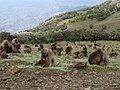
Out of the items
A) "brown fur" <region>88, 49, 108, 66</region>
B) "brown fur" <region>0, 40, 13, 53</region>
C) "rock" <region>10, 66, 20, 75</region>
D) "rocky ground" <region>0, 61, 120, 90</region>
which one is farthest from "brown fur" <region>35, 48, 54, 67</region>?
"brown fur" <region>0, 40, 13, 53</region>

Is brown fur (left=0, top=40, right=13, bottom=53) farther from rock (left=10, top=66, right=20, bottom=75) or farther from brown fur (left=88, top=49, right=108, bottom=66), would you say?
rock (left=10, top=66, right=20, bottom=75)

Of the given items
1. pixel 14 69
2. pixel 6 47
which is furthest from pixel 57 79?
pixel 6 47

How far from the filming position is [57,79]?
1681 centimetres

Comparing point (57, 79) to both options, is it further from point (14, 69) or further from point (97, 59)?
point (97, 59)

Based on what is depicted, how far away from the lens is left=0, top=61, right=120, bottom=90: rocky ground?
16.0 metres

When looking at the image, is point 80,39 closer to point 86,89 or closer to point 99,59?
point 99,59

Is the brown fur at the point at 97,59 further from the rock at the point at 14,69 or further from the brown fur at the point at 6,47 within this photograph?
the brown fur at the point at 6,47

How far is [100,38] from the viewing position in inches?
4225

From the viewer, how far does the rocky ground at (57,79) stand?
16.0 meters

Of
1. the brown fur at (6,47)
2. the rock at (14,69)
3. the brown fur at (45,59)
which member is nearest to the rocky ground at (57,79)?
the rock at (14,69)

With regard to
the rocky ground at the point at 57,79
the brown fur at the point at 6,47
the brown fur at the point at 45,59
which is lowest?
the rocky ground at the point at 57,79

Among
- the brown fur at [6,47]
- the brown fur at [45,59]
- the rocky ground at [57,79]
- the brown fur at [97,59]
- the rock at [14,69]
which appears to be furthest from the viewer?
the brown fur at [6,47]

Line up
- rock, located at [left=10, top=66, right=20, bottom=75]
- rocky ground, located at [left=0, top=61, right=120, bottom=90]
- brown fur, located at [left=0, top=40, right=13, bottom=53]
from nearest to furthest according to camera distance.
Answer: rocky ground, located at [left=0, top=61, right=120, bottom=90] → rock, located at [left=10, top=66, right=20, bottom=75] → brown fur, located at [left=0, top=40, right=13, bottom=53]

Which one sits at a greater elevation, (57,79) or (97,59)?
(97,59)
